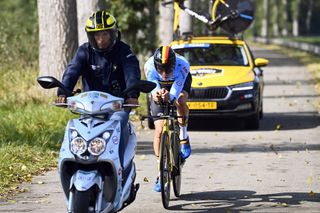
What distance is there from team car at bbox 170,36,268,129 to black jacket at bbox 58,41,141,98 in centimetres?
824

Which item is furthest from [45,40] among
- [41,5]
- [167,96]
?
[167,96]

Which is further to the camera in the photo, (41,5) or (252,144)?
(41,5)

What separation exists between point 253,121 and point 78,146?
10.1 m

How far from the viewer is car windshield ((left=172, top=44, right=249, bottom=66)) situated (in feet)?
60.3

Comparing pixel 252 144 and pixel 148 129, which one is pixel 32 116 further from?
pixel 252 144

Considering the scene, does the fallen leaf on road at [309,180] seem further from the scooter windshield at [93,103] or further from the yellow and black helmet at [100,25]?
the scooter windshield at [93,103]

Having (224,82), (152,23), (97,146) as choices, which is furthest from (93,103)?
(152,23)

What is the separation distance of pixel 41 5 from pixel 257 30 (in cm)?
12314

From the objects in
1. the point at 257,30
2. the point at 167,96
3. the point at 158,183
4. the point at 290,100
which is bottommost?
the point at 257,30

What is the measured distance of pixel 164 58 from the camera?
33.5ft

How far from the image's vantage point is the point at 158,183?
10.1 metres

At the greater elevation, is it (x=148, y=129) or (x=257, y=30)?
(x=148, y=129)

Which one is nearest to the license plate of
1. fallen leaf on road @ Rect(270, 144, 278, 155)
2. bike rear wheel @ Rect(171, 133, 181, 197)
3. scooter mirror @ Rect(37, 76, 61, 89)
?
fallen leaf on road @ Rect(270, 144, 278, 155)

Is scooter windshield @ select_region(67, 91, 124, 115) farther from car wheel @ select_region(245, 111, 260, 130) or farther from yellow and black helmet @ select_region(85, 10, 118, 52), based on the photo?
car wheel @ select_region(245, 111, 260, 130)
